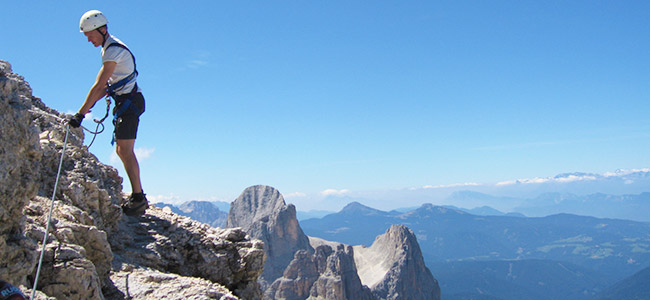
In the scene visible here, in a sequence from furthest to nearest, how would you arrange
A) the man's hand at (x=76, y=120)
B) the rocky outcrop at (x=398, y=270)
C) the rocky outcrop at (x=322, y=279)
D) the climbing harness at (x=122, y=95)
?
the rocky outcrop at (x=398, y=270) → the rocky outcrop at (x=322, y=279) → the climbing harness at (x=122, y=95) → the man's hand at (x=76, y=120)

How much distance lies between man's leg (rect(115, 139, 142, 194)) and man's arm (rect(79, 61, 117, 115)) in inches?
59.0

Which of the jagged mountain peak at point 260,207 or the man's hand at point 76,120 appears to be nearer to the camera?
the man's hand at point 76,120

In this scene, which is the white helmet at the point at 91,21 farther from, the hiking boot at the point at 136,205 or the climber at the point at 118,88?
the hiking boot at the point at 136,205

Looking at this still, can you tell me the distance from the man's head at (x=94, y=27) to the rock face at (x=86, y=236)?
1.54m

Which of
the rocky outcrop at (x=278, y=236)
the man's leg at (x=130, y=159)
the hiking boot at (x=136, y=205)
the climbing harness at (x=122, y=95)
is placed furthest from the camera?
the rocky outcrop at (x=278, y=236)

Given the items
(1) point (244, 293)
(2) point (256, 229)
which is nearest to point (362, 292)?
(2) point (256, 229)

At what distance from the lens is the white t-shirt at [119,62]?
8531mm

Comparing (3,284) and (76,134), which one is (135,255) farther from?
(3,284)

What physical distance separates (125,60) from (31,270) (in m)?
4.61

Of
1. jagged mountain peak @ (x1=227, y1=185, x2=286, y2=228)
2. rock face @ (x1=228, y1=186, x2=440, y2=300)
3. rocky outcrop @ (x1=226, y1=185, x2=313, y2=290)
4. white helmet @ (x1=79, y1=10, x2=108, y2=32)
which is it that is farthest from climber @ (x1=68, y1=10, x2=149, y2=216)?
jagged mountain peak @ (x1=227, y1=185, x2=286, y2=228)

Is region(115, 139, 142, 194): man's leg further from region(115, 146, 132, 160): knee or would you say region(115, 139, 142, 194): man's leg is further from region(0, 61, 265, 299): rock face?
region(0, 61, 265, 299): rock face

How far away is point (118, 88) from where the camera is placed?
9055 millimetres

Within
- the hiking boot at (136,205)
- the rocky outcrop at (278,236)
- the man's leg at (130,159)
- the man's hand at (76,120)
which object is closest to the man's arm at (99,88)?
the man's hand at (76,120)

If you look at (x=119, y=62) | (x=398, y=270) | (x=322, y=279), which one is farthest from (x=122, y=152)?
(x=398, y=270)
